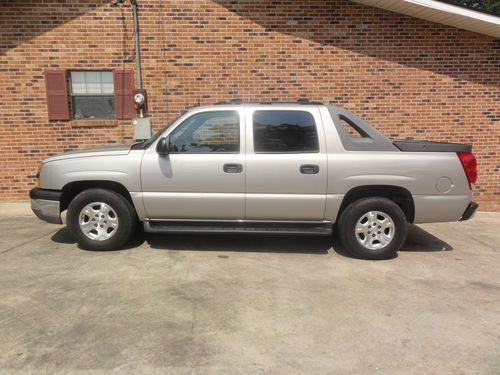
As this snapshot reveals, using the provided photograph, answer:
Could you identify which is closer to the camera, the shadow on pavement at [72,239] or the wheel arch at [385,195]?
the wheel arch at [385,195]

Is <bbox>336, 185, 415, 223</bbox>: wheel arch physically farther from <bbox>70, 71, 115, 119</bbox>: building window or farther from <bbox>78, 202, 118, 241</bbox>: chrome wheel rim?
<bbox>70, 71, 115, 119</bbox>: building window

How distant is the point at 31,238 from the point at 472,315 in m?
5.47

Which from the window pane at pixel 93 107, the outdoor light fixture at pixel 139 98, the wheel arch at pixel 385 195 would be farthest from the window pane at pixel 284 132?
the window pane at pixel 93 107

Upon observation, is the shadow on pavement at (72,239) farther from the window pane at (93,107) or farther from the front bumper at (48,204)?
the window pane at (93,107)

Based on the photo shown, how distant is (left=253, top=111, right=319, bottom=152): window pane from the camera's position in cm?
473

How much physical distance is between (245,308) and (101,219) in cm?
239

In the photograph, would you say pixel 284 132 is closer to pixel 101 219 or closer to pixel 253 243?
pixel 253 243

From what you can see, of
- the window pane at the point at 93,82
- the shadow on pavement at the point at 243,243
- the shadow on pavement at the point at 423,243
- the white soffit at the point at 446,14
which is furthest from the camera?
the window pane at the point at 93,82

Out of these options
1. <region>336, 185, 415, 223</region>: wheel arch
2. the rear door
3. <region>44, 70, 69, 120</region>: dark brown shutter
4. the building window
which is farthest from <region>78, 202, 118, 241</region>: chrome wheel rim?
<region>44, 70, 69, 120</region>: dark brown shutter

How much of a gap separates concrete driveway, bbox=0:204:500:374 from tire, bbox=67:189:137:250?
0.19 m

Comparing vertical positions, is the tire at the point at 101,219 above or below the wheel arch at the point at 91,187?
below

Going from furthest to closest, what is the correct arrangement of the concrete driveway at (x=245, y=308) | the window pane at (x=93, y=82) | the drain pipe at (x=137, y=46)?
1. the window pane at (x=93, y=82)
2. the drain pipe at (x=137, y=46)
3. the concrete driveway at (x=245, y=308)

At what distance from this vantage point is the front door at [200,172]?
4.70 m

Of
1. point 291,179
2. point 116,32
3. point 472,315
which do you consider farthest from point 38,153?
point 472,315
